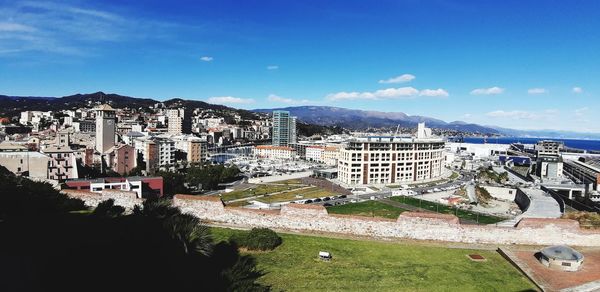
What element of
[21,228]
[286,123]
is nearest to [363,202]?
[21,228]

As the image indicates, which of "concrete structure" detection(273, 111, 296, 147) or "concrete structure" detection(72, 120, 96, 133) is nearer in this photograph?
"concrete structure" detection(72, 120, 96, 133)

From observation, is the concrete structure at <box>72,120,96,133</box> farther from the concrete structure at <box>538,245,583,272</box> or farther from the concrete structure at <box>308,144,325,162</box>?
the concrete structure at <box>538,245,583,272</box>

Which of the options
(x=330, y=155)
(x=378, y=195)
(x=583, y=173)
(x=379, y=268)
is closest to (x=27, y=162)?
(x=378, y=195)

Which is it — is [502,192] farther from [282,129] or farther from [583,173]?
[282,129]

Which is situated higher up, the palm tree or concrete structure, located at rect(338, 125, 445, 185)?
the palm tree

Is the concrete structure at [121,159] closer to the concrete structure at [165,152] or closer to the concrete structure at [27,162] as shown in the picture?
the concrete structure at [165,152]

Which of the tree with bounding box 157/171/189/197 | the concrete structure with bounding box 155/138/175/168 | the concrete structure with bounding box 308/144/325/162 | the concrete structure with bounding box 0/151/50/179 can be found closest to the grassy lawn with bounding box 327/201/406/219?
the tree with bounding box 157/171/189/197

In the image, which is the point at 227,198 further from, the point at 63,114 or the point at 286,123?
the point at 63,114
